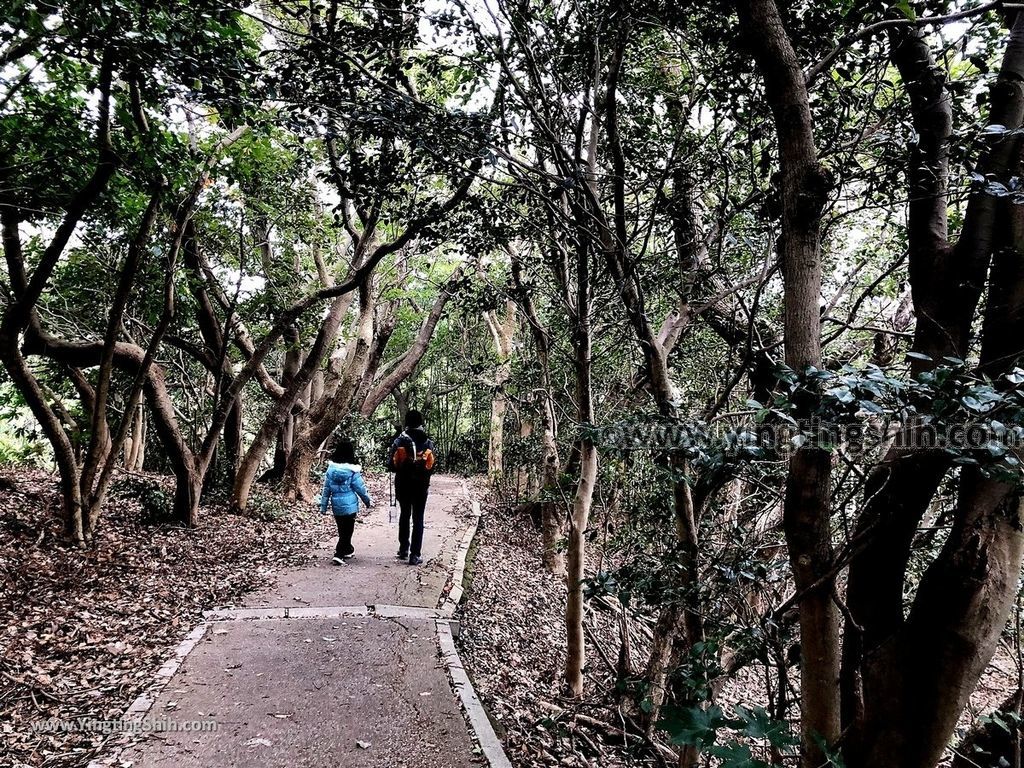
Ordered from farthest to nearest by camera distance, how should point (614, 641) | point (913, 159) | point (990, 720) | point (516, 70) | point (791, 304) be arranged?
1. point (614, 641)
2. point (516, 70)
3. point (990, 720)
4. point (913, 159)
5. point (791, 304)

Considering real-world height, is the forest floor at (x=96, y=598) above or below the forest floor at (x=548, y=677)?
above

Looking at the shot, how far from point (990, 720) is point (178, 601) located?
7051 millimetres

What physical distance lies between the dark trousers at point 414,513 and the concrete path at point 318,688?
101 centimetres

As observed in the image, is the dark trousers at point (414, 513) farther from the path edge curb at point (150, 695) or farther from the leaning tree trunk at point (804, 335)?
the leaning tree trunk at point (804, 335)

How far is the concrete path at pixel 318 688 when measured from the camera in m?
3.96

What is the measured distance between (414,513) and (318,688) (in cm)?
354

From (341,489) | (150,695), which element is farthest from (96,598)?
(341,489)

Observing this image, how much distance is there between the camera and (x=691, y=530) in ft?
12.6

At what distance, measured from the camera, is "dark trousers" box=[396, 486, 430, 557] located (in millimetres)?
7988

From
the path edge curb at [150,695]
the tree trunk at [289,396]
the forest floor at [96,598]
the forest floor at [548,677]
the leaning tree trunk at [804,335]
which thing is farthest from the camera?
the tree trunk at [289,396]

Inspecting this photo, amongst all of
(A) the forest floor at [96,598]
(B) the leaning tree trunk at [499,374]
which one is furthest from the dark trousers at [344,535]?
(B) the leaning tree trunk at [499,374]

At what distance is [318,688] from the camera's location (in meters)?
4.76

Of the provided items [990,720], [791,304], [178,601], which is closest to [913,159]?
[791,304]

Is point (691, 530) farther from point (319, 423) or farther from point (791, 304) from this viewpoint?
point (319, 423)
